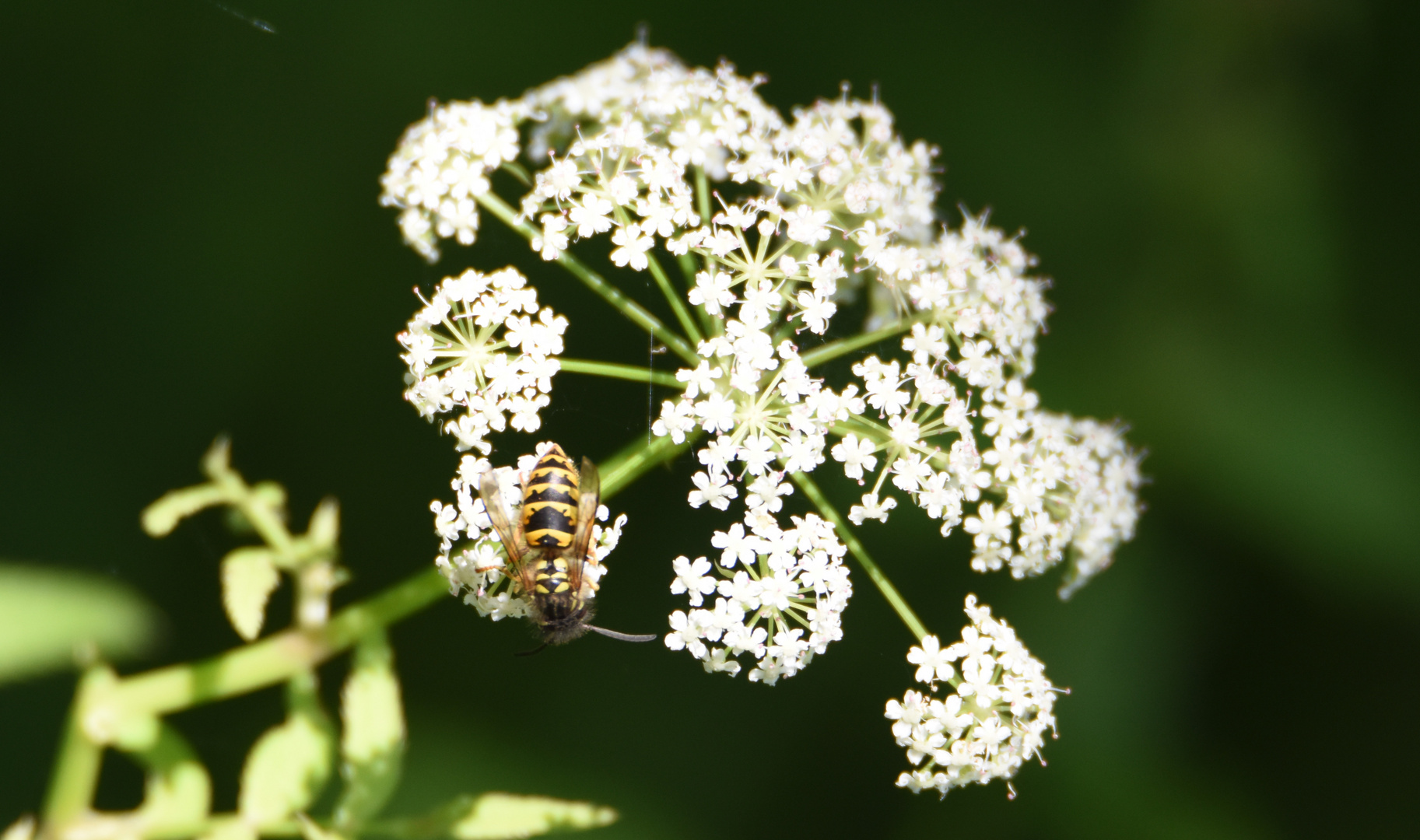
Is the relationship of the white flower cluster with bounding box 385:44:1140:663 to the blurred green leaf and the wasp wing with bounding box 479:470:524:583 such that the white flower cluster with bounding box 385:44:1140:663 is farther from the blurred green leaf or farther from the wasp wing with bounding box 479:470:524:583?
the blurred green leaf

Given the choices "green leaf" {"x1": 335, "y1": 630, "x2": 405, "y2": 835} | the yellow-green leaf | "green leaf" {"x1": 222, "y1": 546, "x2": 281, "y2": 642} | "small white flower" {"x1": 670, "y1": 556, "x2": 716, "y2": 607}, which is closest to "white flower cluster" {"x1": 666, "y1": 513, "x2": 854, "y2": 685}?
"small white flower" {"x1": 670, "y1": 556, "x2": 716, "y2": 607}

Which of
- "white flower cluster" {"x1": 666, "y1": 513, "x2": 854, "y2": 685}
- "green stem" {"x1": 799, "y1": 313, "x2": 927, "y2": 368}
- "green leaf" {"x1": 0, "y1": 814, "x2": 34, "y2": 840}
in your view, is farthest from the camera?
"green stem" {"x1": 799, "y1": 313, "x2": 927, "y2": 368}

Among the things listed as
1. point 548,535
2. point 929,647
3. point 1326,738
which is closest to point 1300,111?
Result: point 1326,738

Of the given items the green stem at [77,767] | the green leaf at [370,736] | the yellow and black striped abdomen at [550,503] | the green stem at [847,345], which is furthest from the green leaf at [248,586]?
the green stem at [847,345]

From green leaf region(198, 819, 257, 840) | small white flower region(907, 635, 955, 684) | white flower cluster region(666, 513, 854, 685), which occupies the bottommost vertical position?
small white flower region(907, 635, 955, 684)

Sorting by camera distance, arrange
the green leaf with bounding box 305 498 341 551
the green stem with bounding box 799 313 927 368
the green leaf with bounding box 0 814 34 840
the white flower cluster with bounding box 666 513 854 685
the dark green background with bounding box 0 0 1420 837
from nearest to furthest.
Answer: the white flower cluster with bounding box 666 513 854 685
the green leaf with bounding box 0 814 34 840
the green stem with bounding box 799 313 927 368
the green leaf with bounding box 305 498 341 551
the dark green background with bounding box 0 0 1420 837

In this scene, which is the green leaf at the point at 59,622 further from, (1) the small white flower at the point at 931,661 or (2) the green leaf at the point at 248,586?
(1) the small white flower at the point at 931,661
